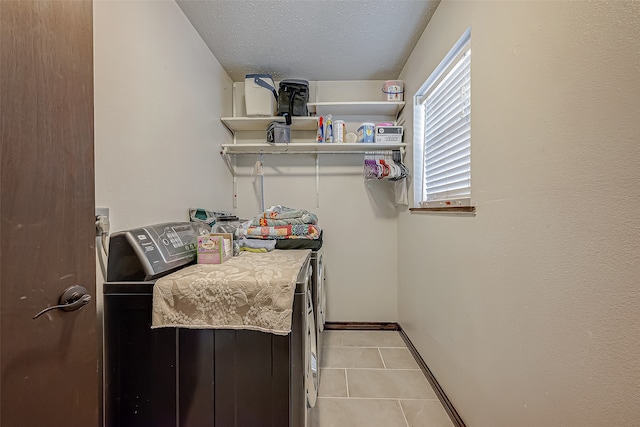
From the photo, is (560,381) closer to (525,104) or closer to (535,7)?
(525,104)

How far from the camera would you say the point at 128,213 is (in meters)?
1.27

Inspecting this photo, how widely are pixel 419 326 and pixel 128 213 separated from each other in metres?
2.03

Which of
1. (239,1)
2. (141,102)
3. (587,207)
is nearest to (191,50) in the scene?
(239,1)

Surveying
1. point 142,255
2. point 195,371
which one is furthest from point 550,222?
point 142,255

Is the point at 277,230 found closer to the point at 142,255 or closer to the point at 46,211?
the point at 142,255

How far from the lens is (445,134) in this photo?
5.73 ft

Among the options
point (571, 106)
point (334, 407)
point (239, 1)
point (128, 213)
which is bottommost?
point (334, 407)

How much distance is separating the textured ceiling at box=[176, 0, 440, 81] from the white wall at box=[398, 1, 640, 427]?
1.74 feet

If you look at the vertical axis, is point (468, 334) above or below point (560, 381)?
below

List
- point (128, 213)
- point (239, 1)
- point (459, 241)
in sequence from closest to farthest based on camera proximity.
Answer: point (128, 213)
point (459, 241)
point (239, 1)

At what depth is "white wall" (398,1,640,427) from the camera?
2.10ft

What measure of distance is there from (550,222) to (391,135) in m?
1.75

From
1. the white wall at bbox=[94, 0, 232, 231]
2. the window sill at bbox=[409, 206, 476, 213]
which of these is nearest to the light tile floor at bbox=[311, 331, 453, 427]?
the window sill at bbox=[409, 206, 476, 213]

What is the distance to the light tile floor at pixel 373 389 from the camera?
156 centimetres
